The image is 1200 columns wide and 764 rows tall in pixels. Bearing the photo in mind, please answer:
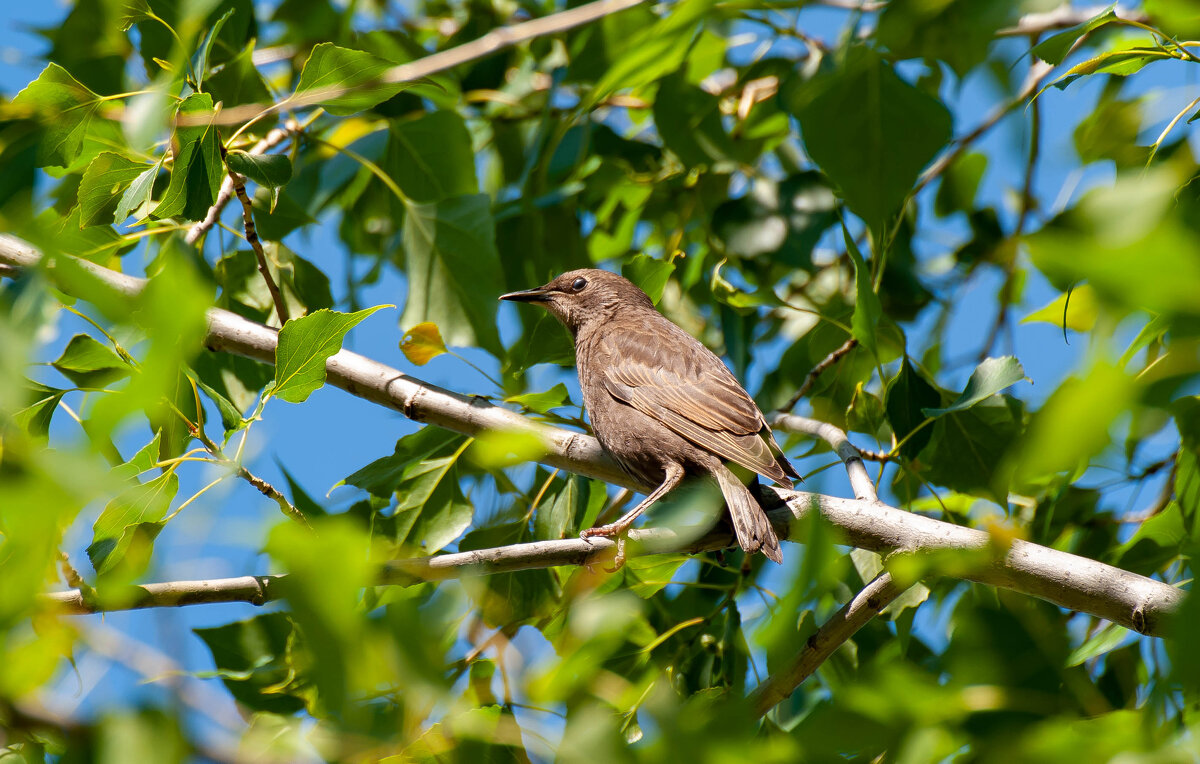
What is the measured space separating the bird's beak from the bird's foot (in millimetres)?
1822

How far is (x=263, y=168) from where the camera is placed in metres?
3.08

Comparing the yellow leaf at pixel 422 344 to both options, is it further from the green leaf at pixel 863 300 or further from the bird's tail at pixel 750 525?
the green leaf at pixel 863 300

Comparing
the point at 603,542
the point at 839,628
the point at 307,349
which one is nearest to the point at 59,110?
the point at 307,349

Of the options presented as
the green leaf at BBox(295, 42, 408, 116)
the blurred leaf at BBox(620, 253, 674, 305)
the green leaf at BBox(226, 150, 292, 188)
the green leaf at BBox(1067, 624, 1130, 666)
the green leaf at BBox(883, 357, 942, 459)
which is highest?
the green leaf at BBox(295, 42, 408, 116)

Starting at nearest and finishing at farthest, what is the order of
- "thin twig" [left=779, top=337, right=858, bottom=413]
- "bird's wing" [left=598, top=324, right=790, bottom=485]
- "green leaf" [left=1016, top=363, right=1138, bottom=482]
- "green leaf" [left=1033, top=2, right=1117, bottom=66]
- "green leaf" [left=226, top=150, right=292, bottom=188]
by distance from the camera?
1. "green leaf" [left=1016, top=363, right=1138, bottom=482]
2. "green leaf" [left=1033, top=2, right=1117, bottom=66]
3. "green leaf" [left=226, top=150, right=292, bottom=188]
4. "thin twig" [left=779, top=337, right=858, bottom=413]
5. "bird's wing" [left=598, top=324, right=790, bottom=485]

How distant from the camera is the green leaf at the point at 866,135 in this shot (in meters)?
1.84

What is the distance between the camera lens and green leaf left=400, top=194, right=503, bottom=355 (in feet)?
13.1

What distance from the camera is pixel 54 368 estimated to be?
3.37 meters

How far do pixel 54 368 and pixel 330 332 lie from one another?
4.83 feet

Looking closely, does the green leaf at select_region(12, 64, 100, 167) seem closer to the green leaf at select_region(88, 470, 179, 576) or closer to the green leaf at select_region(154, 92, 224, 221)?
the green leaf at select_region(154, 92, 224, 221)

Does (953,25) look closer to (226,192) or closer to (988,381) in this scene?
(988,381)

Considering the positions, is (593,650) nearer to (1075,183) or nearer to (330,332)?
(330,332)

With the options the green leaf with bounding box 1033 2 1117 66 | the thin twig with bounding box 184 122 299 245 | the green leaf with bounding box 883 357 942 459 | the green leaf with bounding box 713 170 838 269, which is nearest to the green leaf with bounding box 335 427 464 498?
the thin twig with bounding box 184 122 299 245

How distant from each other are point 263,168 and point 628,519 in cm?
192
